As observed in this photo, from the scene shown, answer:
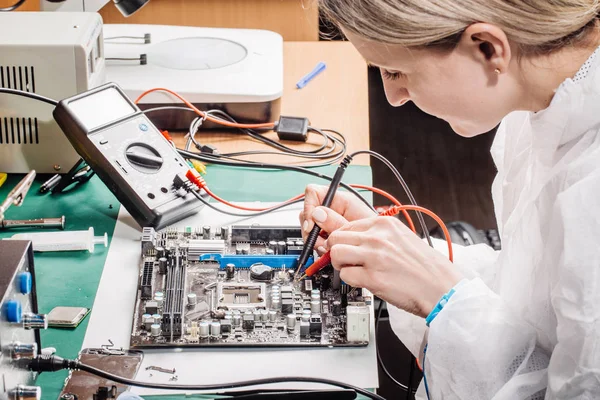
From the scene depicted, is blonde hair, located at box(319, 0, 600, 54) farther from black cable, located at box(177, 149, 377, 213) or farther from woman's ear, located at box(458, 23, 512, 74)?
black cable, located at box(177, 149, 377, 213)

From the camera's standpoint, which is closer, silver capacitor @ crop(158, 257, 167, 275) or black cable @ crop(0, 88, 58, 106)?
silver capacitor @ crop(158, 257, 167, 275)

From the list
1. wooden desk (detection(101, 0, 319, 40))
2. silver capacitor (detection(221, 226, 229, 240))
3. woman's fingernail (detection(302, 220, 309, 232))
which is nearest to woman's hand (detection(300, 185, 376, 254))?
woman's fingernail (detection(302, 220, 309, 232))

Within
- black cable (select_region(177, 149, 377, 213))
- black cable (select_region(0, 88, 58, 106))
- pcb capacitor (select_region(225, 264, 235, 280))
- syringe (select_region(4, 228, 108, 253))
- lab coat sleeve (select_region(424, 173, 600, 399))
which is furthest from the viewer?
black cable (select_region(177, 149, 377, 213))

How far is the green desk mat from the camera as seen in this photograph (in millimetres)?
1060

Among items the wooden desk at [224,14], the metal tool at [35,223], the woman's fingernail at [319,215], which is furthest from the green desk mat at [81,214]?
the wooden desk at [224,14]

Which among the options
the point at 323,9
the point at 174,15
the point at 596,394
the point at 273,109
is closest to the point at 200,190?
the point at 273,109

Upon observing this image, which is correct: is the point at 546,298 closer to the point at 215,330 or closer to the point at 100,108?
the point at 215,330

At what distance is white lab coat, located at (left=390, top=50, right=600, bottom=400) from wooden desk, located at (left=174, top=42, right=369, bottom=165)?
0.53 meters

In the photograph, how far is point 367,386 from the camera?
977 mm

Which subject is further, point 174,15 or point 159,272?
point 174,15

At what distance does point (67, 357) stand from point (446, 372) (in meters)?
0.48

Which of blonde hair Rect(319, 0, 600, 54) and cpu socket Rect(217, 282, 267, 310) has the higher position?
blonde hair Rect(319, 0, 600, 54)

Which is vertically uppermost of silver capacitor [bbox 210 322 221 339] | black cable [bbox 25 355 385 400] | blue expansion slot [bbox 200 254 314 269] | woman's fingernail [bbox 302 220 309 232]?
woman's fingernail [bbox 302 220 309 232]

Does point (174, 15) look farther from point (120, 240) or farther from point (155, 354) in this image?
point (155, 354)
